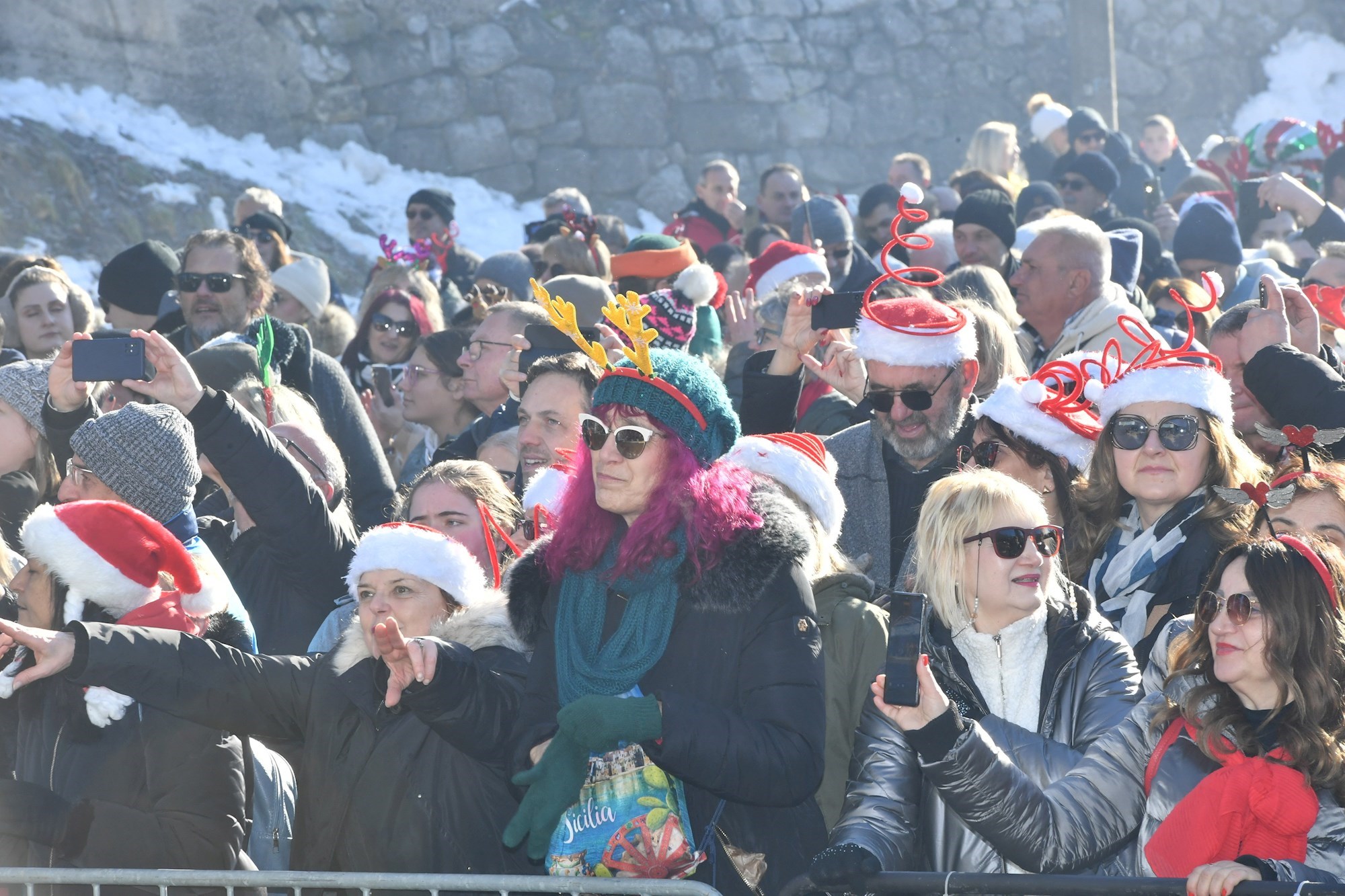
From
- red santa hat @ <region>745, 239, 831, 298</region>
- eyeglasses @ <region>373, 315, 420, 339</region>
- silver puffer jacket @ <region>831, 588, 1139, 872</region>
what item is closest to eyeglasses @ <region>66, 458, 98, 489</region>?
silver puffer jacket @ <region>831, 588, 1139, 872</region>

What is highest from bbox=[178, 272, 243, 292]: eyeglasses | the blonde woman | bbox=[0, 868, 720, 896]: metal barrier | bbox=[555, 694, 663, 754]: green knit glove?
the blonde woman

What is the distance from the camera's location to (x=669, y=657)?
3.10m

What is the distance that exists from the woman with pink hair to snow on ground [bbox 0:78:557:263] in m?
11.1

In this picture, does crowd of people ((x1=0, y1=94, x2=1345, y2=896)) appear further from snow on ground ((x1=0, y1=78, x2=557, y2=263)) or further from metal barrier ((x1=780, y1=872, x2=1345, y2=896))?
snow on ground ((x1=0, y1=78, x2=557, y2=263))

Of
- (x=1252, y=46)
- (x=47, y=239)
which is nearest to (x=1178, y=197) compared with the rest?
(x=47, y=239)

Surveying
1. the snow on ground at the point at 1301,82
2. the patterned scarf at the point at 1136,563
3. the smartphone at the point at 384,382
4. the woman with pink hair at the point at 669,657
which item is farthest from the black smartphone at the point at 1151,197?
the woman with pink hair at the point at 669,657

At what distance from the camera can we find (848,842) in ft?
9.42

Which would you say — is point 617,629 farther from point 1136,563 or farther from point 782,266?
point 782,266

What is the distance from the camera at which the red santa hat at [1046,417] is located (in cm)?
415

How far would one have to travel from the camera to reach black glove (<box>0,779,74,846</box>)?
305 cm

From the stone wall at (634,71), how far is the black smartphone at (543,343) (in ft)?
31.7

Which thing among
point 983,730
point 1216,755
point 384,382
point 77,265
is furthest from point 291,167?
point 1216,755

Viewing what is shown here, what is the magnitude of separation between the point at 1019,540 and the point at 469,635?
1.20 m

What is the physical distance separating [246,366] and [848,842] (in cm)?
310
